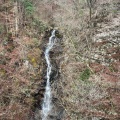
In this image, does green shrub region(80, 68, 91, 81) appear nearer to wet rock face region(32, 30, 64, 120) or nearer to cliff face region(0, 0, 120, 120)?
cliff face region(0, 0, 120, 120)

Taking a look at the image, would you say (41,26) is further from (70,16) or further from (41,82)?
(41,82)

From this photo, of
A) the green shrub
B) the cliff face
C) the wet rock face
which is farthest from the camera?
the wet rock face

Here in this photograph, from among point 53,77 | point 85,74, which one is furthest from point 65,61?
point 85,74

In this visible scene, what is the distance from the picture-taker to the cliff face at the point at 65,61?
16.0 m

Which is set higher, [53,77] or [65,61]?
[65,61]

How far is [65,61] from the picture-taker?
21.6 meters

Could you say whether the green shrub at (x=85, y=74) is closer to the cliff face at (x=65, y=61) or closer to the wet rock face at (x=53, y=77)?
the cliff face at (x=65, y=61)

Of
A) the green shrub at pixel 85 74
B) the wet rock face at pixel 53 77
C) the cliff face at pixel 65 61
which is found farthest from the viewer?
the wet rock face at pixel 53 77

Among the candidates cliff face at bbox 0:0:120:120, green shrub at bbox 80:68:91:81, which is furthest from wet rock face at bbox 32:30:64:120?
green shrub at bbox 80:68:91:81

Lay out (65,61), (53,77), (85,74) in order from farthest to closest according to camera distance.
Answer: (65,61)
(53,77)
(85,74)

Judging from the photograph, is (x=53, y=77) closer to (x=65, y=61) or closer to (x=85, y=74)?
(x=65, y=61)

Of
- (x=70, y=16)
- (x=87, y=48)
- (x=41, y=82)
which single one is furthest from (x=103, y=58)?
(x=70, y=16)

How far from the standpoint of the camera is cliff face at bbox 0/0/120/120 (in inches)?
628

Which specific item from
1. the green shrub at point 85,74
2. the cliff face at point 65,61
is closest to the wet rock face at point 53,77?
the cliff face at point 65,61
